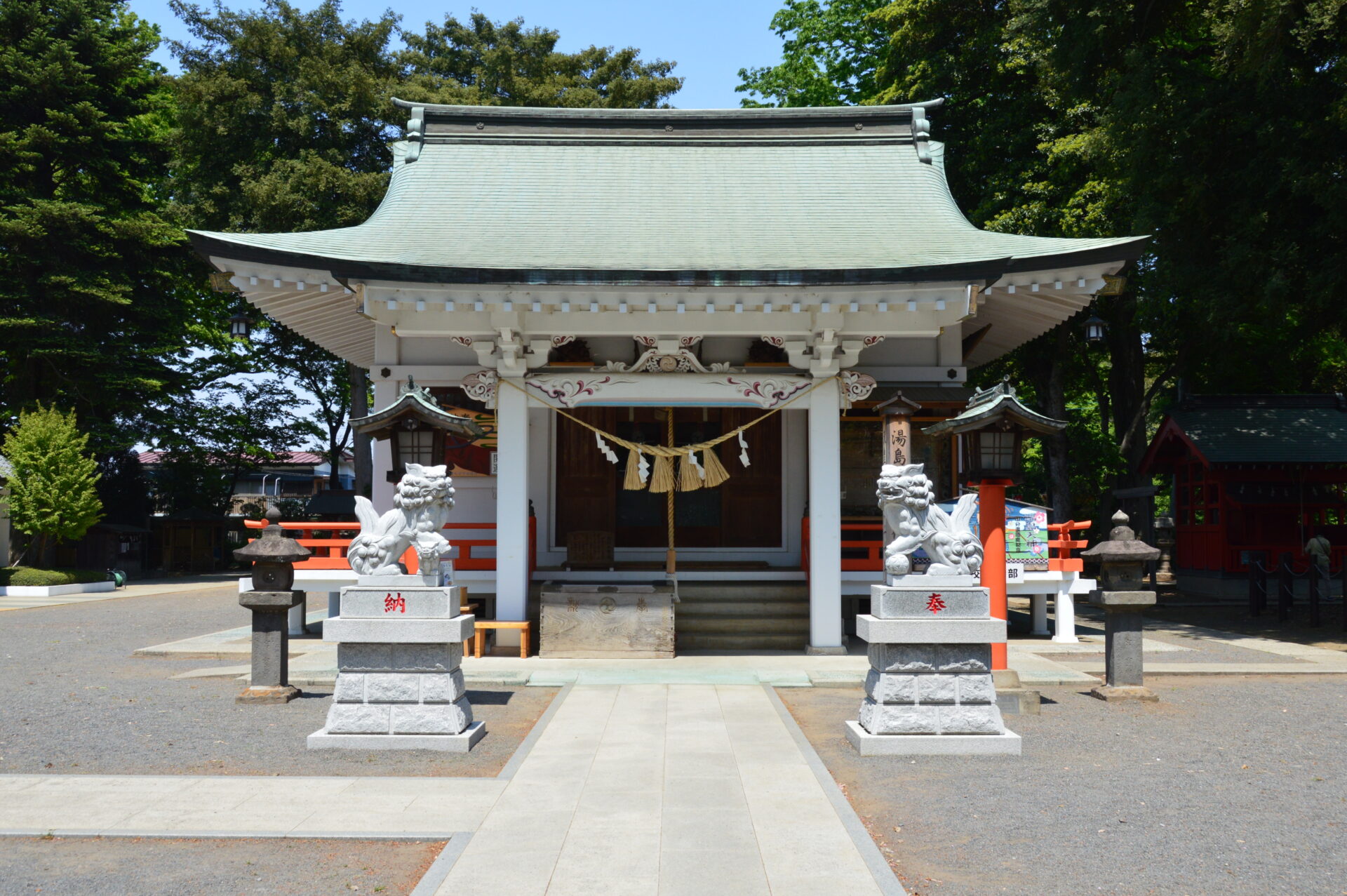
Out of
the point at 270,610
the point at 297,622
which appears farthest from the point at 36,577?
the point at 270,610

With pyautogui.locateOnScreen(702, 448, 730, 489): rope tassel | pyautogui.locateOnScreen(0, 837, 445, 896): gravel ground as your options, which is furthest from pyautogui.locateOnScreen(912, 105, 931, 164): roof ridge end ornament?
pyautogui.locateOnScreen(0, 837, 445, 896): gravel ground

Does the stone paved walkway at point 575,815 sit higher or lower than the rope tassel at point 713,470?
lower

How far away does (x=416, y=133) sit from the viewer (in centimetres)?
1509

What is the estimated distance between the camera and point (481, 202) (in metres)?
13.8

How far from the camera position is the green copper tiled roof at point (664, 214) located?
11.1 metres

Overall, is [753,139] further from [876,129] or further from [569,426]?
[569,426]

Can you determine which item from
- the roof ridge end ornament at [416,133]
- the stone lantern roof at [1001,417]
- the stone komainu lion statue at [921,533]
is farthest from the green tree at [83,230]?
the stone komainu lion statue at [921,533]

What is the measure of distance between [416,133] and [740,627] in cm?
948

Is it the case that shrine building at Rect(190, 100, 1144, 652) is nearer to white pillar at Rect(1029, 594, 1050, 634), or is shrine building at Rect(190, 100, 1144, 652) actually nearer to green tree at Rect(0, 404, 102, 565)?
white pillar at Rect(1029, 594, 1050, 634)

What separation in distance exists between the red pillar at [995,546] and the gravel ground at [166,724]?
15.2 feet

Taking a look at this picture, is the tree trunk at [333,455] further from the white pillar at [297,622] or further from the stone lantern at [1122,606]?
the stone lantern at [1122,606]

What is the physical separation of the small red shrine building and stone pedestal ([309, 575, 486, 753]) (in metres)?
20.5

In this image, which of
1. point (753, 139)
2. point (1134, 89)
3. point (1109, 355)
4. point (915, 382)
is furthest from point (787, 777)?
point (1109, 355)

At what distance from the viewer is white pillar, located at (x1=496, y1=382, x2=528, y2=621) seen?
11.6 m
